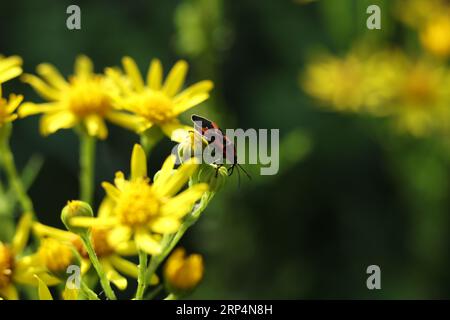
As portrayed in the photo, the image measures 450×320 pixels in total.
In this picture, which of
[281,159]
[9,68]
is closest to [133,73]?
Result: [9,68]

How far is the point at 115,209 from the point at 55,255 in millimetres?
317

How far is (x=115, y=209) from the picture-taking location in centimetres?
249

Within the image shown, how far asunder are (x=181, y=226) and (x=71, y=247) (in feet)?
1.10

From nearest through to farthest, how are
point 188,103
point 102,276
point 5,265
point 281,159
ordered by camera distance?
1. point 102,276
2. point 5,265
3. point 188,103
4. point 281,159

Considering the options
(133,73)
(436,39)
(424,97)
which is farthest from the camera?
(424,97)

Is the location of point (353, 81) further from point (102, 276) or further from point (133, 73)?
point (102, 276)

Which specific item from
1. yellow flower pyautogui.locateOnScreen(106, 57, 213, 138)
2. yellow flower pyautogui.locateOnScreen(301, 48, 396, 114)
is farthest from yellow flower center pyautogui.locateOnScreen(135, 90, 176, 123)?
yellow flower pyautogui.locateOnScreen(301, 48, 396, 114)

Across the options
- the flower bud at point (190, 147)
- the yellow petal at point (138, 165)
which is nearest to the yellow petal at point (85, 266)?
the yellow petal at point (138, 165)

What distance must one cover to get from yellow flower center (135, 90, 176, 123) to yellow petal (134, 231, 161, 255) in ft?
1.89

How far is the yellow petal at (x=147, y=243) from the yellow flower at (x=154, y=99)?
1.83 ft

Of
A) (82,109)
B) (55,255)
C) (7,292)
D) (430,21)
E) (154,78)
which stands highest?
(430,21)

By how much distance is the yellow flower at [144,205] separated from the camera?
2.36m

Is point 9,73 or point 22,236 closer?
point 9,73

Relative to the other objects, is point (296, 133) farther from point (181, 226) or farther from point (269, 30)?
point (181, 226)
